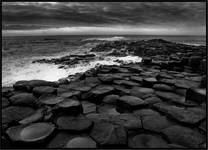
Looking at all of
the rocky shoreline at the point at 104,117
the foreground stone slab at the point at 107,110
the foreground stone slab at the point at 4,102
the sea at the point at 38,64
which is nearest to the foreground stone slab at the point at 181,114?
the rocky shoreline at the point at 104,117

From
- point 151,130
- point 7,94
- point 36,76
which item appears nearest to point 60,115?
point 151,130

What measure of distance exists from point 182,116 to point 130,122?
82cm

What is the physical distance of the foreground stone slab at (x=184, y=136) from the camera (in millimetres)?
1943

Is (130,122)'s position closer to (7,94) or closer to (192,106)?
(192,106)

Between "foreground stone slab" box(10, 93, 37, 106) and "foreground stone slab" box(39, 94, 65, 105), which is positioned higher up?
"foreground stone slab" box(10, 93, 37, 106)

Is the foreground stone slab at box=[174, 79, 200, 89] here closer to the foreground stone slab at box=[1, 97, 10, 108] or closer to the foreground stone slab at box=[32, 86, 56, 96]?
the foreground stone slab at box=[32, 86, 56, 96]

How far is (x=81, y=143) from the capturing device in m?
1.85

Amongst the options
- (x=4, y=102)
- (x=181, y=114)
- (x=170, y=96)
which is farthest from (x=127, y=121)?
(x=4, y=102)

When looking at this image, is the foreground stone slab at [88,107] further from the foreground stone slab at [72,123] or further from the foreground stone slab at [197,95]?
the foreground stone slab at [197,95]

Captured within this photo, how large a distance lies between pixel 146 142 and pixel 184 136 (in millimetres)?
519

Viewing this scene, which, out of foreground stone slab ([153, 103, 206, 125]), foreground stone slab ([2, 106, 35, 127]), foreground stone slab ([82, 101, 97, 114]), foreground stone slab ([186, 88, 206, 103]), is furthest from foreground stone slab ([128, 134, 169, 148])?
foreground stone slab ([2, 106, 35, 127])

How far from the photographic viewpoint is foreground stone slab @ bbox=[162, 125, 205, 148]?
194cm

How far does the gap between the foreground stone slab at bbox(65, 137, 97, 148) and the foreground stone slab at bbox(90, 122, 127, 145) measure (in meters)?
0.09

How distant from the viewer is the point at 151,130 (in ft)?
7.20
